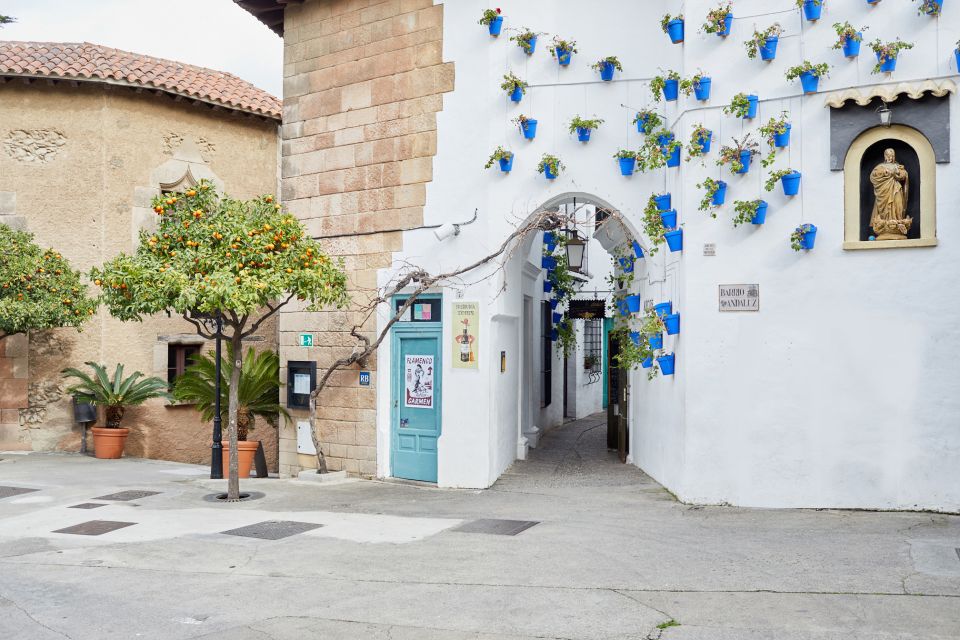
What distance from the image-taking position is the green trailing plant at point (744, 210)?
9.44 meters

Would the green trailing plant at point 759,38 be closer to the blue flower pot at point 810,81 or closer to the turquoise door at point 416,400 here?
the blue flower pot at point 810,81

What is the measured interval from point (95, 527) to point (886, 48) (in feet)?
31.5

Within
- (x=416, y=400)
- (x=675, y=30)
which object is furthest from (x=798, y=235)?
(x=416, y=400)

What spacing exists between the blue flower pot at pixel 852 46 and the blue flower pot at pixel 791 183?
4.39 feet

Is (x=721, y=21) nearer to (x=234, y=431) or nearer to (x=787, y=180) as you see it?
(x=787, y=180)

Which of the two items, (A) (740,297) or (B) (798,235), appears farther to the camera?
(A) (740,297)

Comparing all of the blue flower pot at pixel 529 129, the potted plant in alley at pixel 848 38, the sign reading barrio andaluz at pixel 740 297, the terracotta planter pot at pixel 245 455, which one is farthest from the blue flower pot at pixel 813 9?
the terracotta planter pot at pixel 245 455

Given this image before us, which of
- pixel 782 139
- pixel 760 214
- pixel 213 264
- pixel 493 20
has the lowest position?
pixel 213 264

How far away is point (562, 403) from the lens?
19859 mm

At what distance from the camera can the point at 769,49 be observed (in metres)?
9.45

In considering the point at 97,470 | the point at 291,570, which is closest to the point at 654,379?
the point at 291,570

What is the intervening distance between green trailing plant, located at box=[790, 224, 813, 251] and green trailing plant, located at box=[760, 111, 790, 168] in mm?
796

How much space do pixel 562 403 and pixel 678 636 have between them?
47.6ft

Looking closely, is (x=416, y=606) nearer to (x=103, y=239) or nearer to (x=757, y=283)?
(x=757, y=283)
